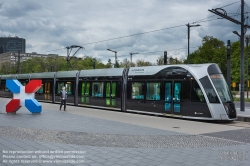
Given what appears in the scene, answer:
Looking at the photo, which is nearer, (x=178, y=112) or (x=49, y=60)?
(x=178, y=112)

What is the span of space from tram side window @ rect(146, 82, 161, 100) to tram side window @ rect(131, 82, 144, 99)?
0.68 meters

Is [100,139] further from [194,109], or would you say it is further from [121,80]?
[121,80]

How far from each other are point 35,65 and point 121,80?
61.3 m

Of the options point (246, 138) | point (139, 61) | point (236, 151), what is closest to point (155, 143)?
point (236, 151)

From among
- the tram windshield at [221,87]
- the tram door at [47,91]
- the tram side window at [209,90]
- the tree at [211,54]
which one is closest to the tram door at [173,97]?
the tram side window at [209,90]

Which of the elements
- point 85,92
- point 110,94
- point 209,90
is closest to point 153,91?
point 209,90

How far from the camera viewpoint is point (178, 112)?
16.8 meters

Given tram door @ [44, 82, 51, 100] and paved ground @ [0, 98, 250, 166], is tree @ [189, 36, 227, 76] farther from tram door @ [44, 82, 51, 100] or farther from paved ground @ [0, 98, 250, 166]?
paved ground @ [0, 98, 250, 166]

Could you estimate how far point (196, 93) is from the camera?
15992mm

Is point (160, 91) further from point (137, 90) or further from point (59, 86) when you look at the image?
point (59, 86)

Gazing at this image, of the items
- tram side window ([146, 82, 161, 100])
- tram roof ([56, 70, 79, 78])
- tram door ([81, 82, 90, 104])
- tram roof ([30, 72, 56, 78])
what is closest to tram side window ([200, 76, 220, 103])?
tram side window ([146, 82, 161, 100])

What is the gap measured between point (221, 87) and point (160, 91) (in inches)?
145

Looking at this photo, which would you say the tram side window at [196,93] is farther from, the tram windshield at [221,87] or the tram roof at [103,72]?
the tram roof at [103,72]

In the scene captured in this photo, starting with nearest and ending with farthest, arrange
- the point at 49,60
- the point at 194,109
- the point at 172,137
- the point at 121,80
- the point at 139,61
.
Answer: the point at 172,137 < the point at 194,109 < the point at 121,80 < the point at 139,61 < the point at 49,60
